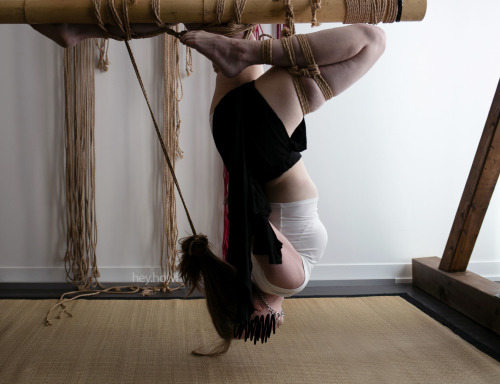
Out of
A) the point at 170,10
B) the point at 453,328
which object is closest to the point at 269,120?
the point at 170,10

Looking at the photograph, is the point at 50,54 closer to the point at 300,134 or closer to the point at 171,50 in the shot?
the point at 171,50

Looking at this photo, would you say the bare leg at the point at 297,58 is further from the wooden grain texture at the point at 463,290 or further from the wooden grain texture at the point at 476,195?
the wooden grain texture at the point at 463,290

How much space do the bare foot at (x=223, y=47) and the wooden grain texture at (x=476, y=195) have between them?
1.77 metres

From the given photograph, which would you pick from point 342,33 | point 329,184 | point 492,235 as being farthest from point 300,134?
point 492,235

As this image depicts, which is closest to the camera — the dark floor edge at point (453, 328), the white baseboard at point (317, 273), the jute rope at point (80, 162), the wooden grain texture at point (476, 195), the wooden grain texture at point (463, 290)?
the dark floor edge at point (453, 328)

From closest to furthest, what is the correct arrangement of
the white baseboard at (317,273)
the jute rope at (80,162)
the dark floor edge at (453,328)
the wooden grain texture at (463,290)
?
the dark floor edge at (453,328) → the wooden grain texture at (463,290) → the jute rope at (80,162) → the white baseboard at (317,273)

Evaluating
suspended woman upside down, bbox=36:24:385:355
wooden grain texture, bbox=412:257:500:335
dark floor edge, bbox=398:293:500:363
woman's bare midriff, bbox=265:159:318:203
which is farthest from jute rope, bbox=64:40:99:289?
wooden grain texture, bbox=412:257:500:335

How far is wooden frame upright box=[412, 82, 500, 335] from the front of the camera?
259 cm

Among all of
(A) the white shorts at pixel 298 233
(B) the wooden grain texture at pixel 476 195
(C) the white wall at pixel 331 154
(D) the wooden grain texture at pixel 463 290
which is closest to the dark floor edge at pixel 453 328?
(D) the wooden grain texture at pixel 463 290

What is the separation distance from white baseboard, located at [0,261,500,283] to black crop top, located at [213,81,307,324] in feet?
5.97

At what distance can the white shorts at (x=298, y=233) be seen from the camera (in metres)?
1.69

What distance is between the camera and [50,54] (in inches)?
122

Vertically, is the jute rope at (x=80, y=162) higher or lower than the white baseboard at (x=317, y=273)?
higher

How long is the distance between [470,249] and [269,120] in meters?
2.03
